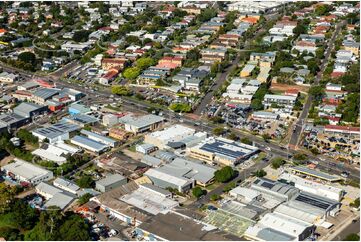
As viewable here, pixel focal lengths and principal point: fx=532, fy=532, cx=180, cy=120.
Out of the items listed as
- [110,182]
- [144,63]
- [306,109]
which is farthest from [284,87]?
[110,182]

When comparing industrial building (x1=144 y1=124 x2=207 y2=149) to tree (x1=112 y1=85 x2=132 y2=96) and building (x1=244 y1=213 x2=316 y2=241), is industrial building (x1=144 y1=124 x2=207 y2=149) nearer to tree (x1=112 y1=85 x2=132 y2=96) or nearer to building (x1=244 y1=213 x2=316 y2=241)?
tree (x1=112 y1=85 x2=132 y2=96)

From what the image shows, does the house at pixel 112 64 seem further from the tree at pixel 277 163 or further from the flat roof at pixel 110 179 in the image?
the tree at pixel 277 163

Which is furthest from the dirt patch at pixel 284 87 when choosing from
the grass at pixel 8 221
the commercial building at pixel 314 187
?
the grass at pixel 8 221

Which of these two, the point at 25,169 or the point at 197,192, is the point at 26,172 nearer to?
the point at 25,169

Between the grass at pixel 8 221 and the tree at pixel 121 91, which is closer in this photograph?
the grass at pixel 8 221

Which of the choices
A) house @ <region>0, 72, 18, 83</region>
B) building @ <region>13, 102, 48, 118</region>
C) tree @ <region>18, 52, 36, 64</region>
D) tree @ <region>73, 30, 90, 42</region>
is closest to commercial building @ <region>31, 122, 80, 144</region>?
building @ <region>13, 102, 48, 118</region>

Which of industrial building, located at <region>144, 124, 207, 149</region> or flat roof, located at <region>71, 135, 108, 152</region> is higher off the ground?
industrial building, located at <region>144, 124, 207, 149</region>
